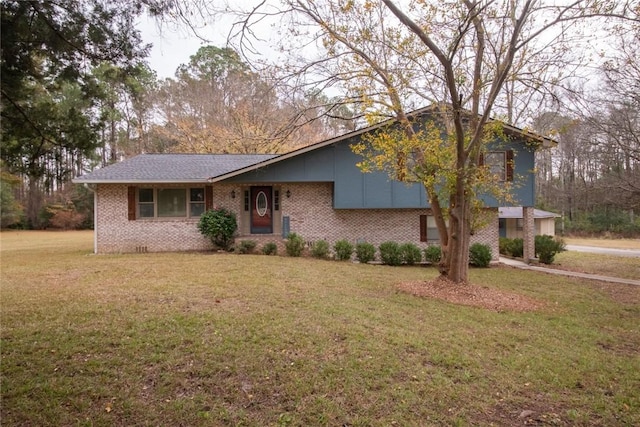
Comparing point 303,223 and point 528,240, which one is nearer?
point 303,223

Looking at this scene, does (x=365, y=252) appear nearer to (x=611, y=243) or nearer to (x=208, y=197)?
(x=208, y=197)

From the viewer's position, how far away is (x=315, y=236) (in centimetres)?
1459

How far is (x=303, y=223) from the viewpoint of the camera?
14.6 meters

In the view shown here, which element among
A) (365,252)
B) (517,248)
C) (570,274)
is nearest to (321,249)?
(365,252)

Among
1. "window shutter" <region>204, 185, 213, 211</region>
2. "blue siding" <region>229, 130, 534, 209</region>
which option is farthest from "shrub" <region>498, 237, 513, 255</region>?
"window shutter" <region>204, 185, 213, 211</region>

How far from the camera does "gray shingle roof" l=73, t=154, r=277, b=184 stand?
13977mm

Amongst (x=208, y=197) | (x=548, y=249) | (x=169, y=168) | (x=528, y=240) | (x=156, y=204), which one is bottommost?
(x=548, y=249)

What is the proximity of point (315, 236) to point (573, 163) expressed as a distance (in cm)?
3270

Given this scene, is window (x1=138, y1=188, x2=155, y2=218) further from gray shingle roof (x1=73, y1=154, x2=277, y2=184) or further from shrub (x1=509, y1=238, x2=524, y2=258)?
shrub (x1=509, y1=238, x2=524, y2=258)

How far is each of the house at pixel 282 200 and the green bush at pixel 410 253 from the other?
44.2 inches

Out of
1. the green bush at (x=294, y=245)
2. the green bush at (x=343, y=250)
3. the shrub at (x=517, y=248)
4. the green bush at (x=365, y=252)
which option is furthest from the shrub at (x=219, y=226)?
the shrub at (x=517, y=248)

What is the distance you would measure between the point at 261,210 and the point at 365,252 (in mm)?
4341

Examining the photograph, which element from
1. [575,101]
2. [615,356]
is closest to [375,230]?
[575,101]

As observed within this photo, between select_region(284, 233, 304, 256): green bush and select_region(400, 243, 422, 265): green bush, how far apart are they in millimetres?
3496
